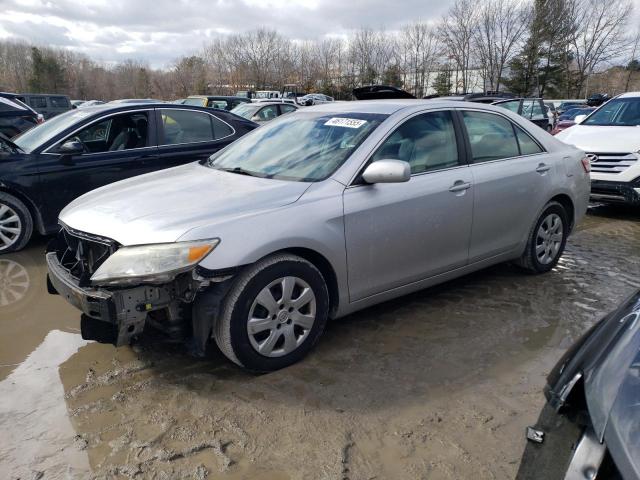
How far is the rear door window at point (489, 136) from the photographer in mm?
4008

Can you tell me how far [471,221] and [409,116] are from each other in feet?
3.12

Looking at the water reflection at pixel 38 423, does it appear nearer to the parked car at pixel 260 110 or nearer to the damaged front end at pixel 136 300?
the damaged front end at pixel 136 300

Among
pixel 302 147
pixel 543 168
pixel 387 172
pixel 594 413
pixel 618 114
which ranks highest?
pixel 302 147

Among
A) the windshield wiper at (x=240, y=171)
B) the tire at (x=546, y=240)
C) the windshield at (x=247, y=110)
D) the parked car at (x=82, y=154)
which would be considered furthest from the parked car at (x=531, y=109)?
the windshield wiper at (x=240, y=171)

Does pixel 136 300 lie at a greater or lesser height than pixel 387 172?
lesser

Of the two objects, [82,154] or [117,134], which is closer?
[82,154]

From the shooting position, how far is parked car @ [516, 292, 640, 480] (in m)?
1.33

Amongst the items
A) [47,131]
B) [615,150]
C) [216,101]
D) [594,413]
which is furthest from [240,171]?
[216,101]

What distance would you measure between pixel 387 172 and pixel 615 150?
5.57m

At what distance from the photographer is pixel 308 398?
282cm

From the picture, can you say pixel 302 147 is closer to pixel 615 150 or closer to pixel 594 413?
pixel 594 413

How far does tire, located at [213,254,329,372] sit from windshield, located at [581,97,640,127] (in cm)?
701

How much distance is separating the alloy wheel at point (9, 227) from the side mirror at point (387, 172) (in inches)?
167

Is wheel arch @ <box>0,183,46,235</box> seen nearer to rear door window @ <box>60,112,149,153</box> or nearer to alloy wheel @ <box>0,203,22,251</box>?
alloy wheel @ <box>0,203,22,251</box>
